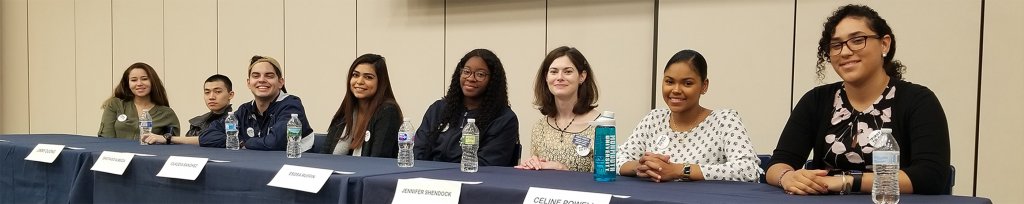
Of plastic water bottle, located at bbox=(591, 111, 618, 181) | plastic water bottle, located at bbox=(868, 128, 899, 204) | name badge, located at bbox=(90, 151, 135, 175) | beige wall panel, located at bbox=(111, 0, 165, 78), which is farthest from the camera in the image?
beige wall panel, located at bbox=(111, 0, 165, 78)

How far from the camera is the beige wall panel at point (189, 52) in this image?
6125mm

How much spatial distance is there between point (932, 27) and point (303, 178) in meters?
2.50

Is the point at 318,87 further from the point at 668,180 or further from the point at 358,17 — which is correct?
the point at 668,180

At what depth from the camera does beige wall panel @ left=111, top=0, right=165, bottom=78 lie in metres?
6.50

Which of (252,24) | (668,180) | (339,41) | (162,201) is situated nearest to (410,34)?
(339,41)

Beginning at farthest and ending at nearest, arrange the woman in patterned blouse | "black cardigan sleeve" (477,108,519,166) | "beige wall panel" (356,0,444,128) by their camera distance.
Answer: "beige wall panel" (356,0,444,128) → "black cardigan sleeve" (477,108,519,166) → the woman in patterned blouse

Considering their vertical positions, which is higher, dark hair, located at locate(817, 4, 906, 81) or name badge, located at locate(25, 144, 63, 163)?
dark hair, located at locate(817, 4, 906, 81)

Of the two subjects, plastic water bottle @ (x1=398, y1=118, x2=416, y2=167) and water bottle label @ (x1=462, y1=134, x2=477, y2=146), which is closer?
water bottle label @ (x1=462, y1=134, x2=477, y2=146)

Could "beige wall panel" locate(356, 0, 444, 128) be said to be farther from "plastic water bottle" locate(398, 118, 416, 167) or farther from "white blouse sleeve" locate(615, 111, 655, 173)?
"white blouse sleeve" locate(615, 111, 655, 173)

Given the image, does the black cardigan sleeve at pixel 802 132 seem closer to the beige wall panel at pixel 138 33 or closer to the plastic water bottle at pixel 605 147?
the plastic water bottle at pixel 605 147

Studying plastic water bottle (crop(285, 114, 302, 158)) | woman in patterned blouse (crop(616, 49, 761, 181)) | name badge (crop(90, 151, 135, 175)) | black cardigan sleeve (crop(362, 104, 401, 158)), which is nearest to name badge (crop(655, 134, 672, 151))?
woman in patterned blouse (crop(616, 49, 761, 181))

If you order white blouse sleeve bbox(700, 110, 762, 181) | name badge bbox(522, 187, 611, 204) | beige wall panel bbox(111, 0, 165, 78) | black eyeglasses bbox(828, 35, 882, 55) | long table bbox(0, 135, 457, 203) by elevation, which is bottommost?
long table bbox(0, 135, 457, 203)

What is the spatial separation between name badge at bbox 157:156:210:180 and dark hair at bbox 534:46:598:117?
1152 millimetres

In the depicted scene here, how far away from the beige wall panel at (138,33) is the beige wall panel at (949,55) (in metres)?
5.33
